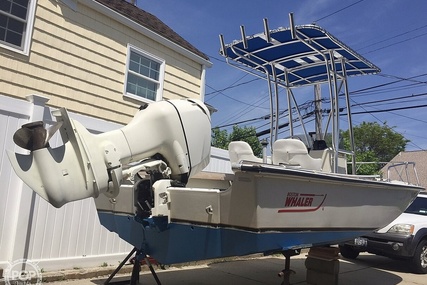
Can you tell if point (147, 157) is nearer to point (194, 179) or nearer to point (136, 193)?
point (136, 193)

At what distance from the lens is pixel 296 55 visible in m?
6.36

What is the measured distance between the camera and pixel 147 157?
11.8ft

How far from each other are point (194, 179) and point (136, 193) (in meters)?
1.12

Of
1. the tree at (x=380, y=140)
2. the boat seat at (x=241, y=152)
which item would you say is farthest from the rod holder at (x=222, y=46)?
the tree at (x=380, y=140)

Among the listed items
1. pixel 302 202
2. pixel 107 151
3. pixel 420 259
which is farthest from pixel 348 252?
pixel 107 151

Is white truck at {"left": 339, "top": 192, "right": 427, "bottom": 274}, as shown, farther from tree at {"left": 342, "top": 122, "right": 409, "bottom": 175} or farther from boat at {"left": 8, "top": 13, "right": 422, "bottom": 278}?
tree at {"left": 342, "top": 122, "right": 409, "bottom": 175}

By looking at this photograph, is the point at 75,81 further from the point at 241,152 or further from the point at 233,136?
the point at 233,136

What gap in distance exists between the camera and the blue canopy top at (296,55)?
549 centimetres

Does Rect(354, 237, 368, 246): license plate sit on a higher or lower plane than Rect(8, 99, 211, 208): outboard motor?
lower

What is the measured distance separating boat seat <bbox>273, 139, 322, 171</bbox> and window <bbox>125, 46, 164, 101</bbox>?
13.2 ft

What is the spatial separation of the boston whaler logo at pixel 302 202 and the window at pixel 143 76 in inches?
203

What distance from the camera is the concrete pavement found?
5.68m

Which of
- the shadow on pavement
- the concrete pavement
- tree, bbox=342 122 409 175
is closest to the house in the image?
the concrete pavement

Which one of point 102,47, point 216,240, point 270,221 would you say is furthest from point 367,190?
point 102,47
